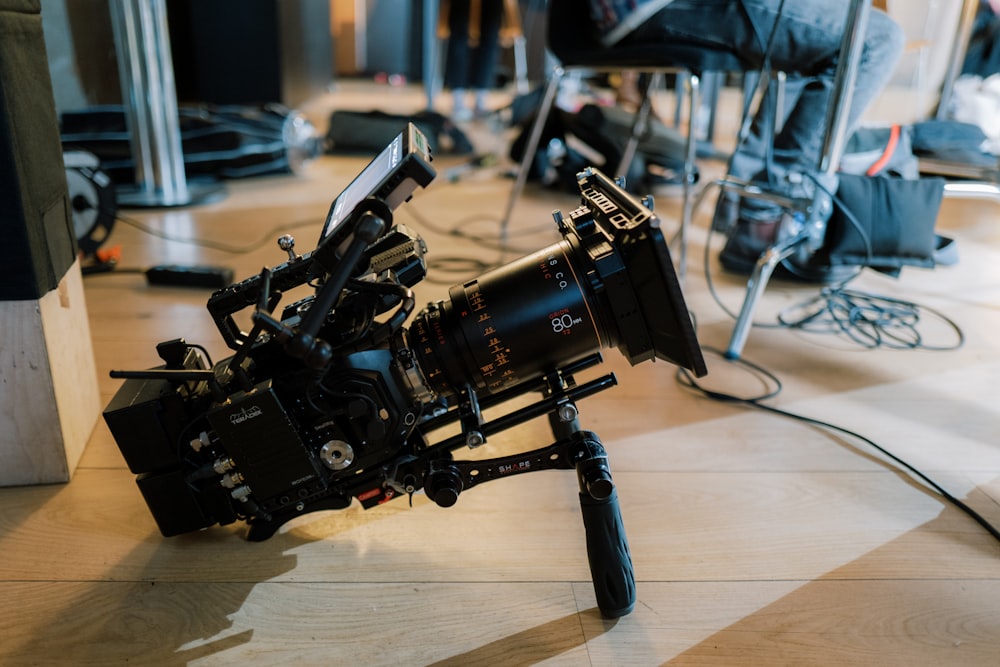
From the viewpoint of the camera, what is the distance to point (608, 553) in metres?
0.78

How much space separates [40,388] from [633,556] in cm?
79

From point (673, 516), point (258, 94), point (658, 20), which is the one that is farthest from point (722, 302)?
point (258, 94)

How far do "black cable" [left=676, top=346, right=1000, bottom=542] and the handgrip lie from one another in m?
0.52

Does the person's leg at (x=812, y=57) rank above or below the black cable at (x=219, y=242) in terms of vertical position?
above

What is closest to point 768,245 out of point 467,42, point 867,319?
point 867,319

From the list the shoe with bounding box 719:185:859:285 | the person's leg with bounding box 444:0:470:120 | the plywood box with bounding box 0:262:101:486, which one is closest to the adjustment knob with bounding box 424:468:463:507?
the plywood box with bounding box 0:262:101:486

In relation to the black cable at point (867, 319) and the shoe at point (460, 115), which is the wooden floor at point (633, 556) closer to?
the black cable at point (867, 319)

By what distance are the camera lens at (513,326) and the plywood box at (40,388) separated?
53 cm

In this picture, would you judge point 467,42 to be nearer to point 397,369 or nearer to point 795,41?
point 795,41

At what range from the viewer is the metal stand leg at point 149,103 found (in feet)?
7.09

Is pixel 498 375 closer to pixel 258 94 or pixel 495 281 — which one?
pixel 495 281

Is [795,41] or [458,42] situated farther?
[458,42]

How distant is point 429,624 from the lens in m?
0.80

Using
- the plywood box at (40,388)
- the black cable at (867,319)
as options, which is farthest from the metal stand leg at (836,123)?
the plywood box at (40,388)
